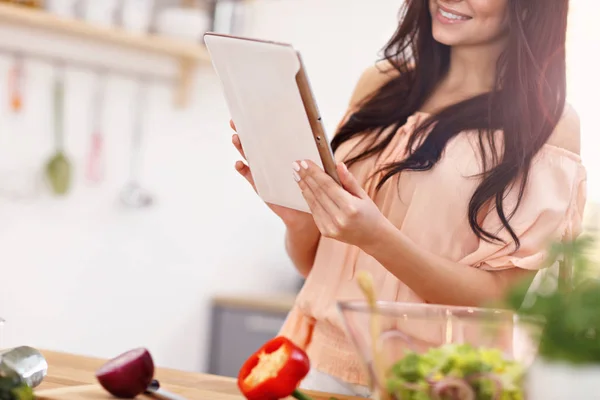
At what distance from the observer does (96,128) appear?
294 cm

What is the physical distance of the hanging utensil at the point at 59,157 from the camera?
2799 millimetres

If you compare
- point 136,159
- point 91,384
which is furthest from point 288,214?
point 136,159

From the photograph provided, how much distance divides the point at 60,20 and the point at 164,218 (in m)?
0.88

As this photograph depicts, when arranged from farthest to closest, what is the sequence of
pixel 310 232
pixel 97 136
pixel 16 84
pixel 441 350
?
pixel 97 136
pixel 16 84
pixel 310 232
pixel 441 350

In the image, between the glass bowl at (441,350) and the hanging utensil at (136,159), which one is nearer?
the glass bowl at (441,350)

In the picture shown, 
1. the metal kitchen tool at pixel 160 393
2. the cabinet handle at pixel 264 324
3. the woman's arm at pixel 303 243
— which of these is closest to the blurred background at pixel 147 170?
the cabinet handle at pixel 264 324

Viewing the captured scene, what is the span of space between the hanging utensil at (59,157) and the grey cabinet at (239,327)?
0.85m

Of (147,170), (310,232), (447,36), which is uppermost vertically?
(447,36)

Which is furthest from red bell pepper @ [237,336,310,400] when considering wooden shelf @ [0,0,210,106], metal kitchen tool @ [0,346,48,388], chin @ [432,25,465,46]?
wooden shelf @ [0,0,210,106]

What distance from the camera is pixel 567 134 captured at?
145cm

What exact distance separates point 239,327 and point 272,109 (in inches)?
88.1

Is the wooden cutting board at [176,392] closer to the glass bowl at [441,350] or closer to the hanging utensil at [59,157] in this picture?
the glass bowl at [441,350]

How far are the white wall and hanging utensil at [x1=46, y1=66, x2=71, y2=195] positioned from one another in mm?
30

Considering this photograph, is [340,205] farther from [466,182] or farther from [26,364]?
[26,364]
